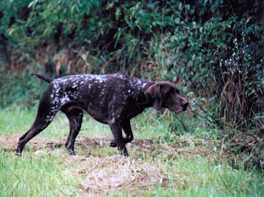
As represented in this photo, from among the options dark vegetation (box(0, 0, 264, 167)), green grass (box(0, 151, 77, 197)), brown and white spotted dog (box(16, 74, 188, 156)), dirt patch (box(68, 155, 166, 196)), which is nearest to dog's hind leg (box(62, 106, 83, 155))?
brown and white spotted dog (box(16, 74, 188, 156))

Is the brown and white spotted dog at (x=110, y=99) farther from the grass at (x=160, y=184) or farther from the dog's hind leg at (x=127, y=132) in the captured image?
the grass at (x=160, y=184)

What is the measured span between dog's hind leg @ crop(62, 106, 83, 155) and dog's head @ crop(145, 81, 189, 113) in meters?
1.20

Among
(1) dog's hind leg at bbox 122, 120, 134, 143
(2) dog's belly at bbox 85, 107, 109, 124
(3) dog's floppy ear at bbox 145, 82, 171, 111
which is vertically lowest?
(1) dog's hind leg at bbox 122, 120, 134, 143

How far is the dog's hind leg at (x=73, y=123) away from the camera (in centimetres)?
931

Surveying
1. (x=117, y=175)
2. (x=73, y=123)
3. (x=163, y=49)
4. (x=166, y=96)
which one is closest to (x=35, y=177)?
(x=117, y=175)

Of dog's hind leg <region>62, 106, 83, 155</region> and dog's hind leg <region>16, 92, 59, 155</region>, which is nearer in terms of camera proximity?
dog's hind leg <region>16, 92, 59, 155</region>

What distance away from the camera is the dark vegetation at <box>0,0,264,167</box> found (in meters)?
9.95

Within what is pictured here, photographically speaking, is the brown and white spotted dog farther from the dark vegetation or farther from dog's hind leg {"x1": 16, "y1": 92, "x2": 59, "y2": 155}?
the dark vegetation

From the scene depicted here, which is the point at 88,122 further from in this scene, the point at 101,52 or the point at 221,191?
the point at 221,191

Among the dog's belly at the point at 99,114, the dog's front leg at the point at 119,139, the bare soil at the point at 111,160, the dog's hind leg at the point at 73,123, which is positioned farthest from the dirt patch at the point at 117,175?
the dog's hind leg at the point at 73,123

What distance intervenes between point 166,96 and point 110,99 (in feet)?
2.63

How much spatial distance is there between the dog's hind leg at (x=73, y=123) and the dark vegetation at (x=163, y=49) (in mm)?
2044

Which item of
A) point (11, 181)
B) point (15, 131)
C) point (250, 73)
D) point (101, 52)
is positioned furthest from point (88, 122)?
point (11, 181)

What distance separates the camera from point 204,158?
8.28m
